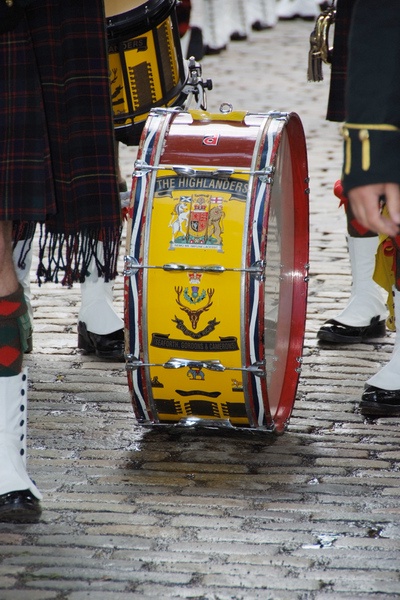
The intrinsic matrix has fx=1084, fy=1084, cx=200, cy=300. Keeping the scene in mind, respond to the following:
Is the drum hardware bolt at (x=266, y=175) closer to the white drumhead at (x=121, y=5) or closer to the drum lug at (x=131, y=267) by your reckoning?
the drum lug at (x=131, y=267)

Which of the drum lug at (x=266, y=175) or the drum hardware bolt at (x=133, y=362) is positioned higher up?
the drum lug at (x=266, y=175)

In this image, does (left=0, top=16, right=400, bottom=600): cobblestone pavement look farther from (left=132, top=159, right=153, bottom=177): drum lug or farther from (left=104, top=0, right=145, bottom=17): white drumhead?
(left=104, top=0, right=145, bottom=17): white drumhead

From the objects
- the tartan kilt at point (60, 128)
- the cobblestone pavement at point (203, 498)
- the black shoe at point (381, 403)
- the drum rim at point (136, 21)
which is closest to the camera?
the cobblestone pavement at point (203, 498)

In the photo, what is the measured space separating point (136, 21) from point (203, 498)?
150 centimetres

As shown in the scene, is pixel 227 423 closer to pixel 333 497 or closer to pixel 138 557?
pixel 333 497

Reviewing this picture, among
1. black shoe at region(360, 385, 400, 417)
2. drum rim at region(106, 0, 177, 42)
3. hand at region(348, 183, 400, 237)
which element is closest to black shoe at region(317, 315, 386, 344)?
black shoe at region(360, 385, 400, 417)

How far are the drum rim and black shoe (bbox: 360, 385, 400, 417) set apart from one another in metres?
1.30

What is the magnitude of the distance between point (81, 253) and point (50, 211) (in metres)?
0.20

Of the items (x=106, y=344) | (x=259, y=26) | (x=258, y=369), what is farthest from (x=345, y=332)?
(x=259, y=26)

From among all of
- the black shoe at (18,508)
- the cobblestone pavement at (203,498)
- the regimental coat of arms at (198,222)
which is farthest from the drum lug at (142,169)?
the black shoe at (18,508)

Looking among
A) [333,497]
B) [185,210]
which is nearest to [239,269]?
[185,210]

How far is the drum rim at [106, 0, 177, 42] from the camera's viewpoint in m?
3.27

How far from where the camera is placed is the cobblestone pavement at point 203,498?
87.0 inches

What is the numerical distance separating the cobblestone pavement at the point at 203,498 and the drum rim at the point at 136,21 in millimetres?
1062
